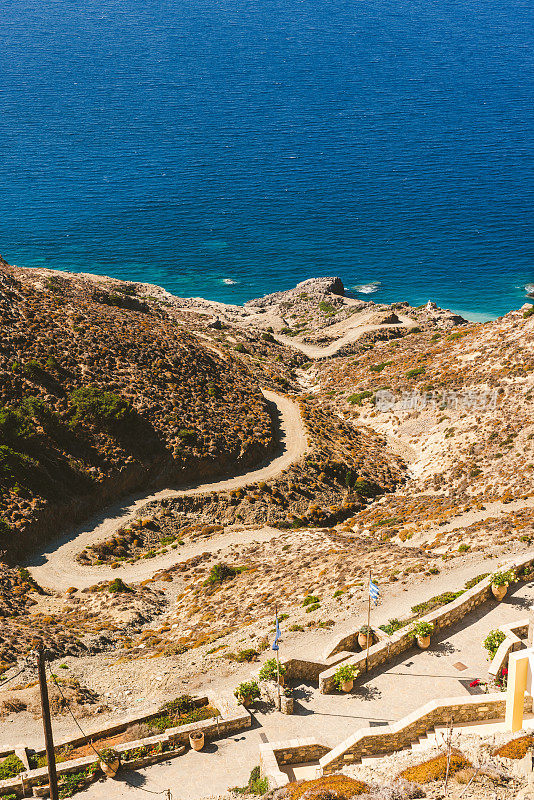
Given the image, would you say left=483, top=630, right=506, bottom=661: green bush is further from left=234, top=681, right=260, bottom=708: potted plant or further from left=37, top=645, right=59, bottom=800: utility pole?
left=37, top=645, right=59, bottom=800: utility pole

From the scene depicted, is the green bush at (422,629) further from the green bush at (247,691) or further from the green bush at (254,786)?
the green bush at (254,786)

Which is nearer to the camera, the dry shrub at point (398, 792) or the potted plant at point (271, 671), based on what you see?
the dry shrub at point (398, 792)

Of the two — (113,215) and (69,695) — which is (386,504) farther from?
(113,215)

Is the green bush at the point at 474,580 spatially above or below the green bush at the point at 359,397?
below

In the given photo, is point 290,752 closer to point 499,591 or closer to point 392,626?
point 392,626

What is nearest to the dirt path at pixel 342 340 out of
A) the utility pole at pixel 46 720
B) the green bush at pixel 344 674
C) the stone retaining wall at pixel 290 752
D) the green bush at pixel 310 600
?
the green bush at pixel 310 600
